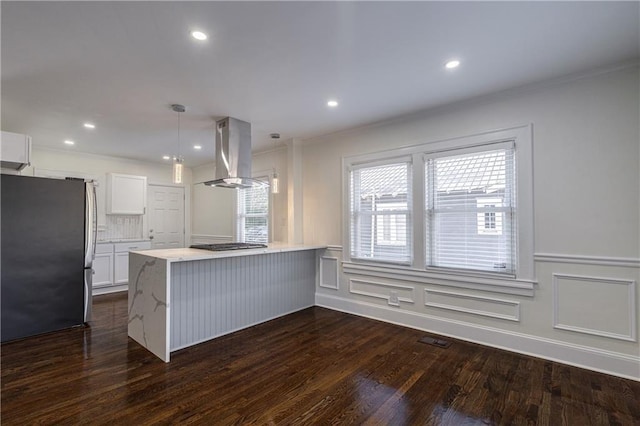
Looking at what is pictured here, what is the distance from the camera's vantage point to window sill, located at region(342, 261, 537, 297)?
3.11m

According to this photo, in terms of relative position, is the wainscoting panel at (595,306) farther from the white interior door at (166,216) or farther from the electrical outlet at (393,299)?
the white interior door at (166,216)

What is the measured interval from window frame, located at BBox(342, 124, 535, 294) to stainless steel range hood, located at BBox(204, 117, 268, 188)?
142 centimetres

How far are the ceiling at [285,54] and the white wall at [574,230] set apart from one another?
27 cm

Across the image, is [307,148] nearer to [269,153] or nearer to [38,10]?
[269,153]

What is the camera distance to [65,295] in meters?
3.77

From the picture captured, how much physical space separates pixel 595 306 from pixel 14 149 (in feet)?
19.4

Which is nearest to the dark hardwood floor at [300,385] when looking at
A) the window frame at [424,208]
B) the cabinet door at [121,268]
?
the window frame at [424,208]

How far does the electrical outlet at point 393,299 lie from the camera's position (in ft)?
13.1

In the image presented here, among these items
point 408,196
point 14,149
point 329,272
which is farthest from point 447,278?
point 14,149

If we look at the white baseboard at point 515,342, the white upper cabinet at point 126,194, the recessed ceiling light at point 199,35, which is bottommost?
the white baseboard at point 515,342

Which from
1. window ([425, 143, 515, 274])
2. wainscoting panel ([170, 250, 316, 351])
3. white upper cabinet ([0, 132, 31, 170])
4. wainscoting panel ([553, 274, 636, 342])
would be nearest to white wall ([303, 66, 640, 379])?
wainscoting panel ([553, 274, 636, 342])

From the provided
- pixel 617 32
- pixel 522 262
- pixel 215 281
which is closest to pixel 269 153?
pixel 215 281

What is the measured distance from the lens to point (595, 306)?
9.00ft

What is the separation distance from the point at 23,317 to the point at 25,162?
5.69 ft
